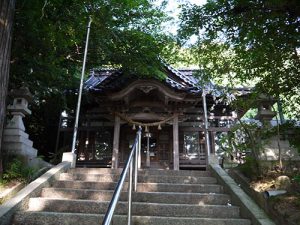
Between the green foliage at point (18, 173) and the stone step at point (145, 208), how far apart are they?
3.89 ft

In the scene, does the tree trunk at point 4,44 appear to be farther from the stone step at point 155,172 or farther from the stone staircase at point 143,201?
the stone step at point 155,172

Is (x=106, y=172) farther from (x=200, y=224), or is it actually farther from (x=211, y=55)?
(x=211, y=55)

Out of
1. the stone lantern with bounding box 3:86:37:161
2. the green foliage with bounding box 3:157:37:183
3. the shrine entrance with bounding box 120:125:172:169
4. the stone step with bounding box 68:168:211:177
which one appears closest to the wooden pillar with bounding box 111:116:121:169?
the shrine entrance with bounding box 120:125:172:169

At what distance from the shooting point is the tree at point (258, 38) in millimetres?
4477

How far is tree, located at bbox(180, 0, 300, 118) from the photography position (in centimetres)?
448

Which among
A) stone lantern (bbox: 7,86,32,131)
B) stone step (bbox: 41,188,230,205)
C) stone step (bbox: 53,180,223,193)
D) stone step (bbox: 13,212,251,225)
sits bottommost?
stone step (bbox: 13,212,251,225)

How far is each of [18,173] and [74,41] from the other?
3.67 meters

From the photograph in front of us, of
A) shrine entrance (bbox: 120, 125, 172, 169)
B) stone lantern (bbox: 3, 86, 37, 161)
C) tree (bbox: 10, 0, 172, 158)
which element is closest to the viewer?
stone lantern (bbox: 3, 86, 37, 161)

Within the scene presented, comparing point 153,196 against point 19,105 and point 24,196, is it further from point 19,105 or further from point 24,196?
point 19,105

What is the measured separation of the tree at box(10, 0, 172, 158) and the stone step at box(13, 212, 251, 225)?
4.06 metres

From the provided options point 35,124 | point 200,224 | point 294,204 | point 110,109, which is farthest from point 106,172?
point 35,124

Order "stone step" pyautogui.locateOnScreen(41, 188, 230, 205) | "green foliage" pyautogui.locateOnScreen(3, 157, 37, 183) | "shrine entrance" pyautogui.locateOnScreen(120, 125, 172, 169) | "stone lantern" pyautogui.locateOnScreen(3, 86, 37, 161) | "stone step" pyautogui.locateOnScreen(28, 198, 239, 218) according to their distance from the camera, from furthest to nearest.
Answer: "shrine entrance" pyautogui.locateOnScreen(120, 125, 172, 169) → "stone lantern" pyautogui.locateOnScreen(3, 86, 37, 161) → "green foliage" pyautogui.locateOnScreen(3, 157, 37, 183) → "stone step" pyautogui.locateOnScreen(41, 188, 230, 205) → "stone step" pyautogui.locateOnScreen(28, 198, 239, 218)

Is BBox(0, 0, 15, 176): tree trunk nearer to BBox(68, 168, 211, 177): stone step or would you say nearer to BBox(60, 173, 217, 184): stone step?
BBox(60, 173, 217, 184): stone step

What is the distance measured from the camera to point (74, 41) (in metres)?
7.38
